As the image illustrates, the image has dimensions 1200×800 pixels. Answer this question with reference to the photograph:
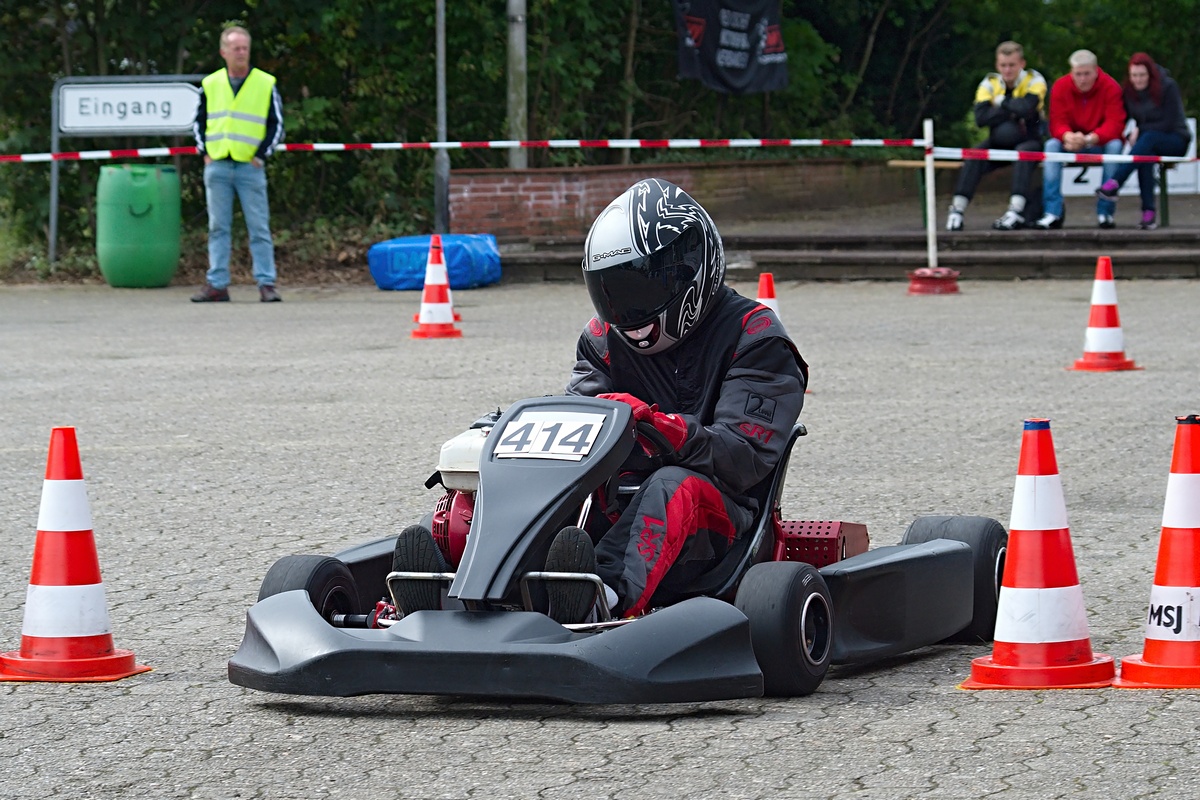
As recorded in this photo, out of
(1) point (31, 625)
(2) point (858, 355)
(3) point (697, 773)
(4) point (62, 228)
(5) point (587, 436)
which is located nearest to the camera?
(3) point (697, 773)

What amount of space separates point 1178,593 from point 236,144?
12780 millimetres

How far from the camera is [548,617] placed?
4.39 meters

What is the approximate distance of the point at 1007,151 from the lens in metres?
18.1

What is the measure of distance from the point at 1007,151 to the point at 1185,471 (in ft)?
45.6

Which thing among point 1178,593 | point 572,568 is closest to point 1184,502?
point 1178,593

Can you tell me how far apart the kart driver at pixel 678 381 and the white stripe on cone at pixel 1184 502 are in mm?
961

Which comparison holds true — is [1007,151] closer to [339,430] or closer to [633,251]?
[339,430]

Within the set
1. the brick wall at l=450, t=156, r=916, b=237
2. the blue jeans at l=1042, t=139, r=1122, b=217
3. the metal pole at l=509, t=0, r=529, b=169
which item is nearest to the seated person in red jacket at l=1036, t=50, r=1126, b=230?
the blue jeans at l=1042, t=139, r=1122, b=217

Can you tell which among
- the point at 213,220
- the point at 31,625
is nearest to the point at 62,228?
the point at 213,220

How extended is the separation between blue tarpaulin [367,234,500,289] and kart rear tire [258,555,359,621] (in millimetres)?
12942

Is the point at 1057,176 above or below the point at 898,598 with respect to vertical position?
above

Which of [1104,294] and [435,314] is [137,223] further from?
[1104,294]

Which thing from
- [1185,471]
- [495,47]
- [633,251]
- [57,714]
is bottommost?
[57,714]

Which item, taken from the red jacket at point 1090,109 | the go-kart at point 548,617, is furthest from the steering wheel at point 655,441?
the red jacket at point 1090,109
